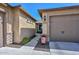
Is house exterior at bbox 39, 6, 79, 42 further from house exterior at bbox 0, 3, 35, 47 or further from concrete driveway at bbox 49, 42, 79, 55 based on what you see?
concrete driveway at bbox 49, 42, 79, 55

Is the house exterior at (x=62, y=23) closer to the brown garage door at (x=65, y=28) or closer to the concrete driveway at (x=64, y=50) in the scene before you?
the brown garage door at (x=65, y=28)

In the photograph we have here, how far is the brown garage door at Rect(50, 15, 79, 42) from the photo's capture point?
1140 centimetres

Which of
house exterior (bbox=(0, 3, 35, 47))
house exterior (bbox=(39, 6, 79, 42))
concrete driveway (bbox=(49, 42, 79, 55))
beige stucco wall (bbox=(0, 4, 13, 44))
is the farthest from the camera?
house exterior (bbox=(39, 6, 79, 42))

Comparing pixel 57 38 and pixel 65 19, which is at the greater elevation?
pixel 65 19

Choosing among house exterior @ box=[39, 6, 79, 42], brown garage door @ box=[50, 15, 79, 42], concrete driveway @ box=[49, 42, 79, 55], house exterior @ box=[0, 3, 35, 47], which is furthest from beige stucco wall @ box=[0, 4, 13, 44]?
brown garage door @ box=[50, 15, 79, 42]

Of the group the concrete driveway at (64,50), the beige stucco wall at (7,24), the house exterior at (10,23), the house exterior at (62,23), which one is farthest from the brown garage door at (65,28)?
the beige stucco wall at (7,24)

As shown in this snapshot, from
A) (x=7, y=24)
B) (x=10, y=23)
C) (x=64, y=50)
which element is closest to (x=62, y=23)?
(x=64, y=50)

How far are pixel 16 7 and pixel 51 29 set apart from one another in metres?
4.06

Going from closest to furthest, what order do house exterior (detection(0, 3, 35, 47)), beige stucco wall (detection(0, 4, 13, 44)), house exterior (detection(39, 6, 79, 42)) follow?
house exterior (detection(0, 3, 35, 47))
beige stucco wall (detection(0, 4, 13, 44))
house exterior (detection(39, 6, 79, 42))

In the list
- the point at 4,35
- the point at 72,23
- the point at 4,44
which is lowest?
the point at 4,44

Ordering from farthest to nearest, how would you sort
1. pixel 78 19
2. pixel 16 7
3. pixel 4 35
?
pixel 78 19 < pixel 16 7 < pixel 4 35

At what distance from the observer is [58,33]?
1198 centimetres

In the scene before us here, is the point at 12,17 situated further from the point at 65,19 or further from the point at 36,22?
the point at 36,22

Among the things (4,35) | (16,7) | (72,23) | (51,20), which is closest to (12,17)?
(16,7)
